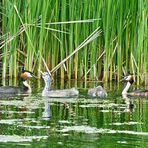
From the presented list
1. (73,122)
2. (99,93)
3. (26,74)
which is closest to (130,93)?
(99,93)

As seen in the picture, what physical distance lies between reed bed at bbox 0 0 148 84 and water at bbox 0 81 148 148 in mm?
2221

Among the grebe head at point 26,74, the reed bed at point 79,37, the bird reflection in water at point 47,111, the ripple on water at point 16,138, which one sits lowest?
the ripple on water at point 16,138

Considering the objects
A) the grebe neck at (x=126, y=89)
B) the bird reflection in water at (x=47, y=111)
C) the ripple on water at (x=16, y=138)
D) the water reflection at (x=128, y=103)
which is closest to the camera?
the ripple on water at (x=16, y=138)

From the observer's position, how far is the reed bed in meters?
16.0

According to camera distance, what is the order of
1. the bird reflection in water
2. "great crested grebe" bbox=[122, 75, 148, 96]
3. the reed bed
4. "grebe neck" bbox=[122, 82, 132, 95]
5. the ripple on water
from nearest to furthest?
the ripple on water, the bird reflection in water, "great crested grebe" bbox=[122, 75, 148, 96], "grebe neck" bbox=[122, 82, 132, 95], the reed bed

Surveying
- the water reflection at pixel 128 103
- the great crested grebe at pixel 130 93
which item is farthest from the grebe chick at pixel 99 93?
the great crested grebe at pixel 130 93

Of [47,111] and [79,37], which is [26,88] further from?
[47,111]

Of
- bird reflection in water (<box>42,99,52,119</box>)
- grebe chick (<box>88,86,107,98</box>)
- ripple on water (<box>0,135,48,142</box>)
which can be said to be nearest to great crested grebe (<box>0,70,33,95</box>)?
grebe chick (<box>88,86,107,98</box>)

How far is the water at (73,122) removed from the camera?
8.78 metres

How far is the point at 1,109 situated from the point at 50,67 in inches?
222

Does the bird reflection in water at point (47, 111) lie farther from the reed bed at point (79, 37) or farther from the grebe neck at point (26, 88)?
the reed bed at point (79, 37)

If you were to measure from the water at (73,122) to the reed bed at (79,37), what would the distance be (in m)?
2.22

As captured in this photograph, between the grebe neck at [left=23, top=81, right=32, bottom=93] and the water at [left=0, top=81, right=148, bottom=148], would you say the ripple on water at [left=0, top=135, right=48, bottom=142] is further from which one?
the grebe neck at [left=23, top=81, right=32, bottom=93]

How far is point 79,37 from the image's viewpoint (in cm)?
1678
